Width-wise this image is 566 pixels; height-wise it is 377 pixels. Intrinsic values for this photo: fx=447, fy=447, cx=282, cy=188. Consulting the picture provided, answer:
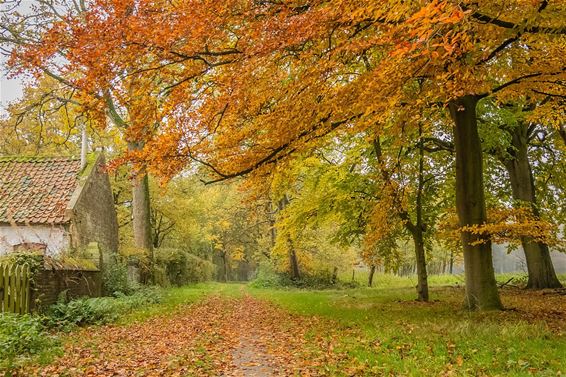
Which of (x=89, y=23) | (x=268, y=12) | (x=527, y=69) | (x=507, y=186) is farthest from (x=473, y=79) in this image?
(x=507, y=186)

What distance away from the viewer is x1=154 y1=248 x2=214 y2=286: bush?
26.5 meters

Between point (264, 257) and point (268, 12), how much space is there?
3450cm

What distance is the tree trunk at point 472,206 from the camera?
11148 mm

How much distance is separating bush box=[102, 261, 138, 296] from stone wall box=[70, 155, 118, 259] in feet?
4.48

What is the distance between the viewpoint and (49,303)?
38.6 feet

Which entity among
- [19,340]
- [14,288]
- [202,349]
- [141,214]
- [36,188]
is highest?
[36,188]

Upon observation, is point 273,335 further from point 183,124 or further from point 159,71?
point 159,71

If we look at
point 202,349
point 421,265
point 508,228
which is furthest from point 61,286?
point 508,228

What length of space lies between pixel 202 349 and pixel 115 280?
10.0 m

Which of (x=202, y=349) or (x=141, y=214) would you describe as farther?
→ (x=141, y=214)

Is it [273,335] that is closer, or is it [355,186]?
[273,335]

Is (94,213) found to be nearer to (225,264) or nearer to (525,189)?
(525,189)

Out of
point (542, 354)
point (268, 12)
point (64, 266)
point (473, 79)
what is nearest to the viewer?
point (542, 354)

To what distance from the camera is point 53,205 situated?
17031 mm
